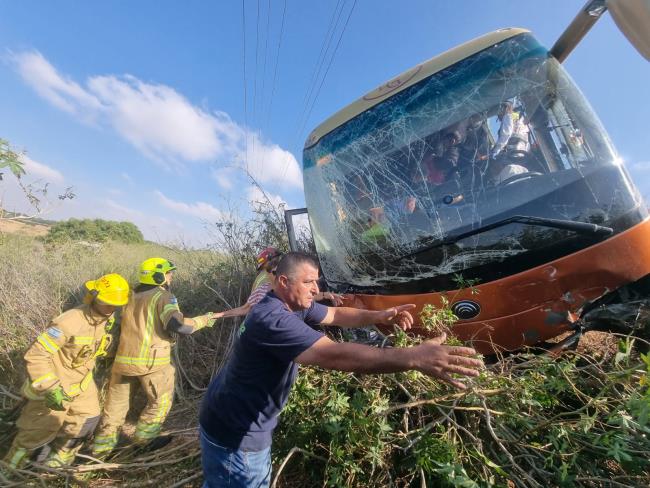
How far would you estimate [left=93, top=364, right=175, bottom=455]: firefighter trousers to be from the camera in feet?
11.2

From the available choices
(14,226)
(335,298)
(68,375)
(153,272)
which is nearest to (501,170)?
(335,298)

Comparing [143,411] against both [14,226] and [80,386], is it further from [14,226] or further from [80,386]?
[14,226]

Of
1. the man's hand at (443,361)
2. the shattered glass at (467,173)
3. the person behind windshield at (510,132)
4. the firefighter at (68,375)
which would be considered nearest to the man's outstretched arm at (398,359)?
the man's hand at (443,361)

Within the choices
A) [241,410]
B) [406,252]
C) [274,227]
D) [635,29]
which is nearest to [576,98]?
[635,29]

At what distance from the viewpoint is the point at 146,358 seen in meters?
3.48

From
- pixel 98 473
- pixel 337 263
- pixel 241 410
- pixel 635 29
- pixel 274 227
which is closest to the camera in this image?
pixel 241 410

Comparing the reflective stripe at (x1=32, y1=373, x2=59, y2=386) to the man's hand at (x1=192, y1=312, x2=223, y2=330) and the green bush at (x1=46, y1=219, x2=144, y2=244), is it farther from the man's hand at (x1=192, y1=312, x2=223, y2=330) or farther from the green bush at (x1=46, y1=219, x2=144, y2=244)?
the green bush at (x1=46, y1=219, x2=144, y2=244)

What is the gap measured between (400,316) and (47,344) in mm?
3054

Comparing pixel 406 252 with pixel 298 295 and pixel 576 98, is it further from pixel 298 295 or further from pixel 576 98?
pixel 576 98

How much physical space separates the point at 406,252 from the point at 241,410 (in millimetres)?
1618

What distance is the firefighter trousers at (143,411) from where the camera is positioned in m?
3.42

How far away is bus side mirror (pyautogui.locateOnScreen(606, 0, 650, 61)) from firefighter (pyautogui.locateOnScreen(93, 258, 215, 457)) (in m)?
3.94

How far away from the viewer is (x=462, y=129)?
9.24 feet

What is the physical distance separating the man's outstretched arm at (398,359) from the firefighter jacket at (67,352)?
275cm
